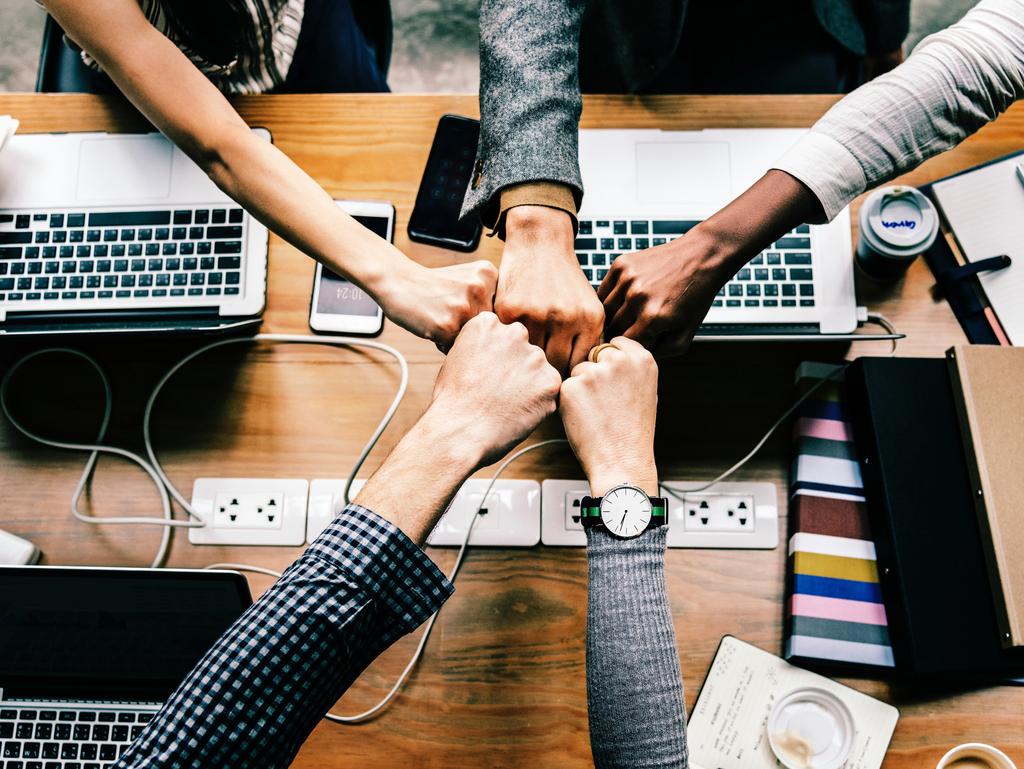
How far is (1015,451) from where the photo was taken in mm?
872

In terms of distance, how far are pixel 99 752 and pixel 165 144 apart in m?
0.76

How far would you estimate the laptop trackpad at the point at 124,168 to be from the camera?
0.98 m

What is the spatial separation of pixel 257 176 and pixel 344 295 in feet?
0.62

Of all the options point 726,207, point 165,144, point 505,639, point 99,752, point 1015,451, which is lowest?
point 99,752

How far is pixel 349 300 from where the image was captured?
100 centimetres

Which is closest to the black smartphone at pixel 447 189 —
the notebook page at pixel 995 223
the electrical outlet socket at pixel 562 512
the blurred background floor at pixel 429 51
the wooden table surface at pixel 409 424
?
the wooden table surface at pixel 409 424

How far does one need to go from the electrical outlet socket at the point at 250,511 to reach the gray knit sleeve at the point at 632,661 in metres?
0.42

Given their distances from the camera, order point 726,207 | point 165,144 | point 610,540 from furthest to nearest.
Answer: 1. point 165,144
2. point 726,207
3. point 610,540

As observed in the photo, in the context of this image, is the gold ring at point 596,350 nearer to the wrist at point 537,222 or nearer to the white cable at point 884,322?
the wrist at point 537,222

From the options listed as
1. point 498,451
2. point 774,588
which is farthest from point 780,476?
point 498,451

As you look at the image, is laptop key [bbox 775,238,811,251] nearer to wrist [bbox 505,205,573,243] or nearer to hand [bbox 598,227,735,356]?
hand [bbox 598,227,735,356]

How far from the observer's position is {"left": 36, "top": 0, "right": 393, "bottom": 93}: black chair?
1.21 m

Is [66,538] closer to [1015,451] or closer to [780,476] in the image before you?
[780,476]

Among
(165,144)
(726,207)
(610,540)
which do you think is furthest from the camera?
(165,144)
